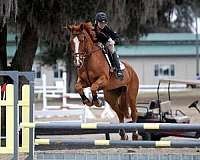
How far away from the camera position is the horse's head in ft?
33.5

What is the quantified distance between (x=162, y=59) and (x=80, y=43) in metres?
53.5

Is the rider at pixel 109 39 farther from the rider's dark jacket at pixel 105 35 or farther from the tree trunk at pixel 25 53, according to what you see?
the tree trunk at pixel 25 53

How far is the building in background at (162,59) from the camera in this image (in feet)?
203

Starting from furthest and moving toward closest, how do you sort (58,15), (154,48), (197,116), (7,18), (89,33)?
(154,48), (197,116), (58,15), (7,18), (89,33)

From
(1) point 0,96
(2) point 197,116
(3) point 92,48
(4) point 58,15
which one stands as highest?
(4) point 58,15

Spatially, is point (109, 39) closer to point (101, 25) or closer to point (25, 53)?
point (101, 25)

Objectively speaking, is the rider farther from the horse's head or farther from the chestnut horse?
the horse's head

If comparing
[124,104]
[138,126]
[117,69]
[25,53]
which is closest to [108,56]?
[117,69]

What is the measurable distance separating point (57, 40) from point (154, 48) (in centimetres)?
4823

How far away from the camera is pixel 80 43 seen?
33.9 feet

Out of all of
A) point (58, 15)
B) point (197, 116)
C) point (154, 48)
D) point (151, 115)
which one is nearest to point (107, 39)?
point (58, 15)

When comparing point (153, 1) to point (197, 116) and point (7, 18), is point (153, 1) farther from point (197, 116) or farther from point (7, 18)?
point (197, 116)

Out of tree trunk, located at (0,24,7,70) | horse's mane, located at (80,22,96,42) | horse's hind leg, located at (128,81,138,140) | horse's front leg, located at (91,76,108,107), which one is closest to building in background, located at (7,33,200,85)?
tree trunk, located at (0,24,7,70)

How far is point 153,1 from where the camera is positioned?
14.6 meters
